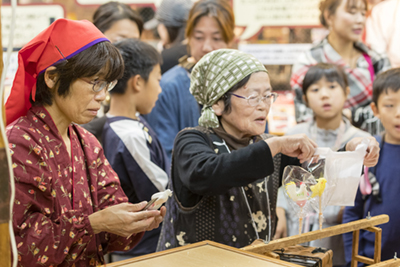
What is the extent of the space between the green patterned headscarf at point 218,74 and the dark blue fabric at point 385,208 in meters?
1.03

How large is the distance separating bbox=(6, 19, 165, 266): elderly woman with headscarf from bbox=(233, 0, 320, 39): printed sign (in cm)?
339

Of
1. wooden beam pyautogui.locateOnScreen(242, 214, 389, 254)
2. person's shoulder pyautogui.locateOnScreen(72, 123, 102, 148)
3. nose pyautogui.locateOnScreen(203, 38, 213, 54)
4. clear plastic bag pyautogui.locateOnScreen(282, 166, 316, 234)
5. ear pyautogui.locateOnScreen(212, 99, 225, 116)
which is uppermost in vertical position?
nose pyautogui.locateOnScreen(203, 38, 213, 54)

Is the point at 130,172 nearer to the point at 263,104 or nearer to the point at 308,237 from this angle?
the point at 263,104

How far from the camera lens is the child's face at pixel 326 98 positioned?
3.05m

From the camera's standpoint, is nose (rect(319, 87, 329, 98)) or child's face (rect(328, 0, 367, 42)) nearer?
nose (rect(319, 87, 329, 98))

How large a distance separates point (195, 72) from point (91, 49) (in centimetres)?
59

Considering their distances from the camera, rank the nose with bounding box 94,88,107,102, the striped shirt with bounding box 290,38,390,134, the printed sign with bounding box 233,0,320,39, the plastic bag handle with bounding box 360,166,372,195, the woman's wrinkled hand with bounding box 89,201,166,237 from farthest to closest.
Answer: the printed sign with bounding box 233,0,320,39 → the striped shirt with bounding box 290,38,390,134 → the plastic bag handle with bounding box 360,166,372,195 → the nose with bounding box 94,88,107,102 → the woman's wrinkled hand with bounding box 89,201,166,237

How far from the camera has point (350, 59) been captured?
11.6 feet

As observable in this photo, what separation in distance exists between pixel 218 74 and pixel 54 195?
2.80ft

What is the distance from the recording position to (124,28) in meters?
3.45

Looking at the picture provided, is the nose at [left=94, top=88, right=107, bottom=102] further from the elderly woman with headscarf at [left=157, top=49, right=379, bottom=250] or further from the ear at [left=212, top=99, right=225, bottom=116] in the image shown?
the ear at [left=212, top=99, right=225, bottom=116]

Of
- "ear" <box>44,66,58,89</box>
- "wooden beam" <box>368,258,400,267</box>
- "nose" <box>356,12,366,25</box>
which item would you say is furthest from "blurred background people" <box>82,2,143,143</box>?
"wooden beam" <box>368,258,400,267</box>

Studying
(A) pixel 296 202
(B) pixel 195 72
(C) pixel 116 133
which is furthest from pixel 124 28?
(A) pixel 296 202

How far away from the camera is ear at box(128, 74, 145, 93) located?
276 cm
